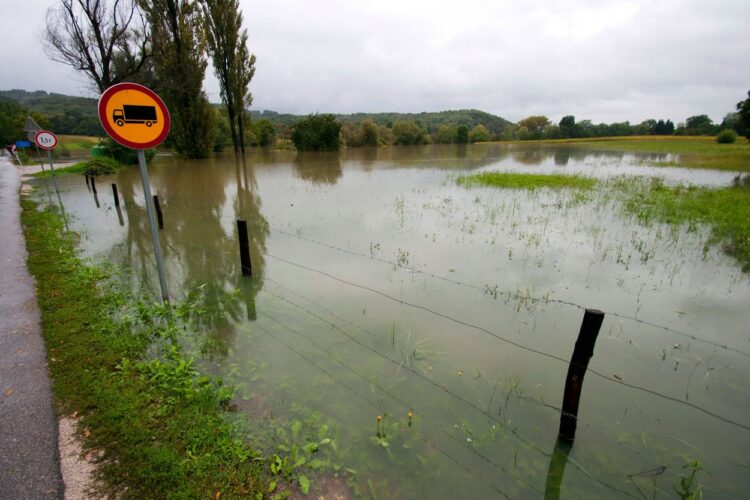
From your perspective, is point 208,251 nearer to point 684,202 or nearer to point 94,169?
point 684,202

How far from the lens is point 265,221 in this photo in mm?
11156

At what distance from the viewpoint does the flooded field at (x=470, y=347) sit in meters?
2.98

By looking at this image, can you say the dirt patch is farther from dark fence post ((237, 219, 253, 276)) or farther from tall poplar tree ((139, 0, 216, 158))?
tall poplar tree ((139, 0, 216, 158))

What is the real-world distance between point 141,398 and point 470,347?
12.3ft

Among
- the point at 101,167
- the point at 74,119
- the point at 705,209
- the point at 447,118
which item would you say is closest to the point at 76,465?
the point at 705,209

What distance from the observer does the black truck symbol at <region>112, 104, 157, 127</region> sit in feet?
12.0

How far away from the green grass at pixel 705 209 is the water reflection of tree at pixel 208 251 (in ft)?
33.7

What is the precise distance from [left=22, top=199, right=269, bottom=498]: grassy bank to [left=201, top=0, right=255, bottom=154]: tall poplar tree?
33721mm

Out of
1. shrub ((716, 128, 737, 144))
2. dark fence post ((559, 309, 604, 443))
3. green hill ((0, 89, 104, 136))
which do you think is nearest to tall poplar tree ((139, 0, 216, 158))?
dark fence post ((559, 309, 604, 443))

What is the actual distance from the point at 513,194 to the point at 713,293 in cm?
989

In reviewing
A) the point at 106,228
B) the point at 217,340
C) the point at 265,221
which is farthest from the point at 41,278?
the point at 265,221

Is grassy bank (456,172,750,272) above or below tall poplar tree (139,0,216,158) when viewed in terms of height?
below

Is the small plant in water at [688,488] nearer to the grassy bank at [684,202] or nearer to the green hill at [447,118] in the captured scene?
the grassy bank at [684,202]

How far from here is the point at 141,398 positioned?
3189 millimetres
